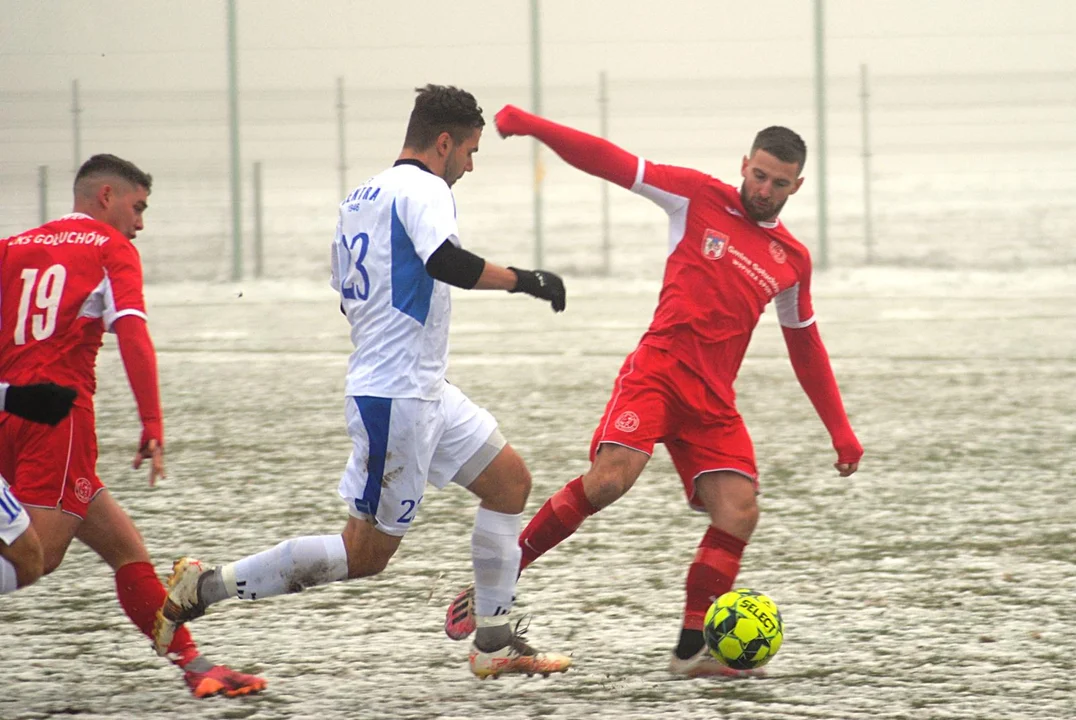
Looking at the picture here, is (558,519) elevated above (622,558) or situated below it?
above

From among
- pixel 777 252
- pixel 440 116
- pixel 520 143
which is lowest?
pixel 777 252

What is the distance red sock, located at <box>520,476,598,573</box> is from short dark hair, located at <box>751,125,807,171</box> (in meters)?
1.24

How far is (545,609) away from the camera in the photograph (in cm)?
532

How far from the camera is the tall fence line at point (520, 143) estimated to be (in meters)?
21.5

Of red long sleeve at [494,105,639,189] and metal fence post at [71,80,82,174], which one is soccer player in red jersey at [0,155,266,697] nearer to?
red long sleeve at [494,105,639,189]

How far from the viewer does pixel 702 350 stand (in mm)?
4906

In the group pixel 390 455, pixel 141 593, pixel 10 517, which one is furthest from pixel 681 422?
pixel 10 517

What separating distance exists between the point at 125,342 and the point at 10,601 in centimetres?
169

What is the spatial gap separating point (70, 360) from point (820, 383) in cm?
245

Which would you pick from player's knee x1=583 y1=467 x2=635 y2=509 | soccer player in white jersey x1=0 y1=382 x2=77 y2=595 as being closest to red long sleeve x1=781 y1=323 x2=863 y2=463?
player's knee x1=583 y1=467 x2=635 y2=509

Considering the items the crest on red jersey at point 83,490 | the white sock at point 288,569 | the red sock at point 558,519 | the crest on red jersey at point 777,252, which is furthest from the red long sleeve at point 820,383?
the crest on red jersey at point 83,490

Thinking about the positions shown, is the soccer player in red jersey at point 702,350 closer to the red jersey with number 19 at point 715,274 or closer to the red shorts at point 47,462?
the red jersey with number 19 at point 715,274

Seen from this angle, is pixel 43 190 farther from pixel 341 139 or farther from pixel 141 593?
pixel 141 593

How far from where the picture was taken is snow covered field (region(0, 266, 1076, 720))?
14.2ft
